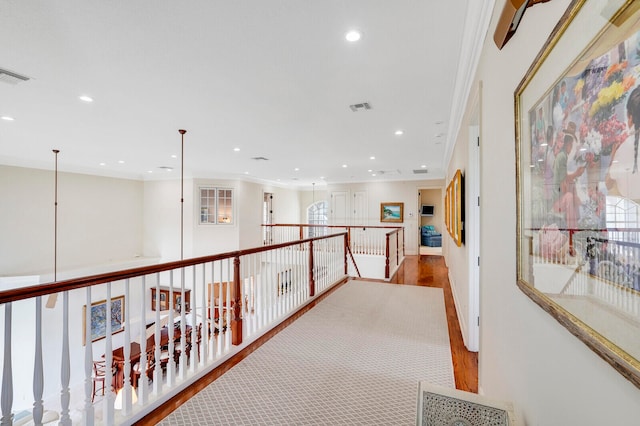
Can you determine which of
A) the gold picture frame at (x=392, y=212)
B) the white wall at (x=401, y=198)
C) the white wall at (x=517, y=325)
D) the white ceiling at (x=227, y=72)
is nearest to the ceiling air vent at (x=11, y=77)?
the white ceiling at (x=227, y=72)

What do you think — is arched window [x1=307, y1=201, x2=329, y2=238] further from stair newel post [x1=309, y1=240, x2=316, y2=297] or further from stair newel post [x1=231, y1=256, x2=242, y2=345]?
stair newel post [x1=231, y1=256, x2=242, y2=345]

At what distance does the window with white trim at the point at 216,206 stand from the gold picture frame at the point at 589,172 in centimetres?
887

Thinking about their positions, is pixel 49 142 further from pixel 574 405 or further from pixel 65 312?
pixel 574 405

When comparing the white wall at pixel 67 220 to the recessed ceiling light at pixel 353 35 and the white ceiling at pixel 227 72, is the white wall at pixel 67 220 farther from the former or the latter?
the recessed ceiling light at pixel 353 35

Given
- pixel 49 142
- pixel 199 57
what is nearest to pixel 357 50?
pixel 199 57

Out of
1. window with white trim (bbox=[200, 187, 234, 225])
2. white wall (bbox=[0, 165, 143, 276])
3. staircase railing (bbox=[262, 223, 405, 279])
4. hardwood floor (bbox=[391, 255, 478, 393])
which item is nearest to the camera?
hardwood floor (bbox=[391, 255, 478, 393])

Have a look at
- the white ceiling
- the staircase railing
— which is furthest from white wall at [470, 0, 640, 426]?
the staircase railing

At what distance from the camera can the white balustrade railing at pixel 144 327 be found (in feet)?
5.15

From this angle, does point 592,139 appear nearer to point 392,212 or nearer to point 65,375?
point 65,375

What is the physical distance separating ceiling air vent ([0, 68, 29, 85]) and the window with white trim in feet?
20.3

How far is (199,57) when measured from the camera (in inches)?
94.1

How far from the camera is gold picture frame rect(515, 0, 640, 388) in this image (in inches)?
20.3

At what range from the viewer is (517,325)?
1268 mm

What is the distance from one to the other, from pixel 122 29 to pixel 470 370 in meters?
3.73
